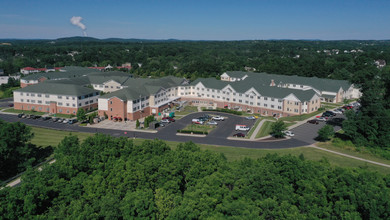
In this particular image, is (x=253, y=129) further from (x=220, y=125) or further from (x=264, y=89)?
(x=264, y=89)

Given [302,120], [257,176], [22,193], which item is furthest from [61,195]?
[302,120]

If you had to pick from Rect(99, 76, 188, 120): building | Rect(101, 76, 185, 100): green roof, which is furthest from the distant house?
Rect(99, 76, 188, 120): building

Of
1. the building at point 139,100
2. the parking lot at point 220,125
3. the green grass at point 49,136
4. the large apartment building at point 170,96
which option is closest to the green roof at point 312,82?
the large apartment building at point 170,96

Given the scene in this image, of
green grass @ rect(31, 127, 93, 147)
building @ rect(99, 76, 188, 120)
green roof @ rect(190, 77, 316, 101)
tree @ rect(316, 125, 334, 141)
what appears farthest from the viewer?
green roof @ rect(190, 77, 316, 101)

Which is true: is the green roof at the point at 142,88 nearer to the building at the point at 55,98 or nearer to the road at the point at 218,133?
the building at the point at 55,98

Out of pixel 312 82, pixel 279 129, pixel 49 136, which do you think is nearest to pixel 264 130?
pixel 279 129

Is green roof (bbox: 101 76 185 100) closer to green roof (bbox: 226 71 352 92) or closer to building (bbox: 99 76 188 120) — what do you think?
building (bbox: 99 76 188 120)
